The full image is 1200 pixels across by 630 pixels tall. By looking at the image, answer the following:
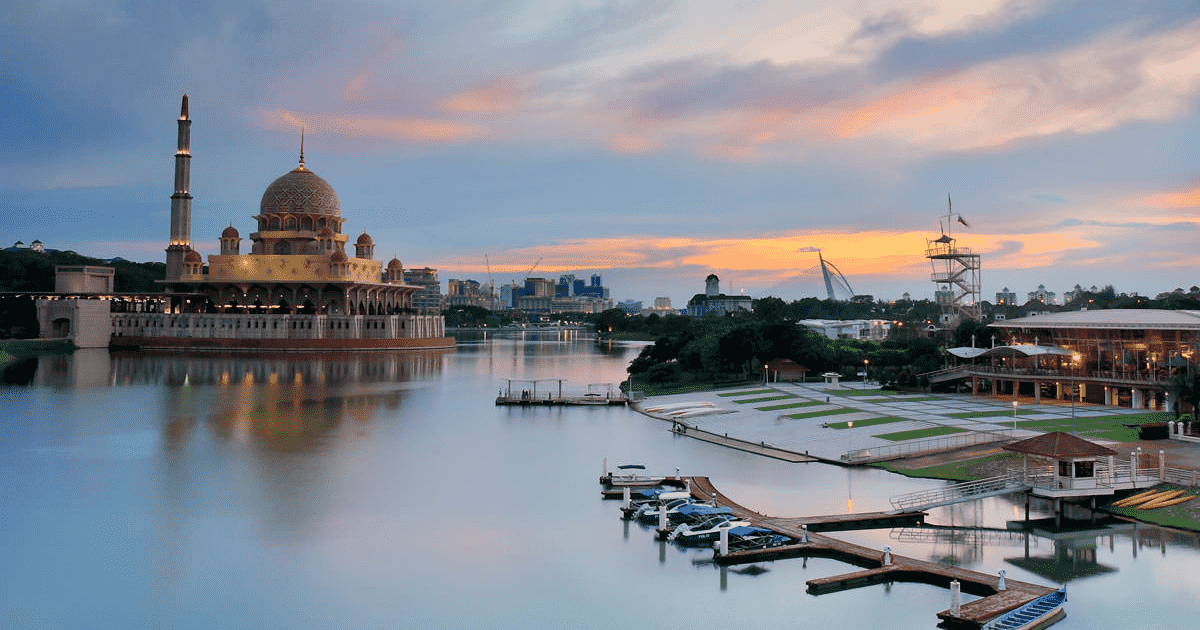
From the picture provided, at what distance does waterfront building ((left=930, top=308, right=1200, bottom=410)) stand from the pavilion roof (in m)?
20.0

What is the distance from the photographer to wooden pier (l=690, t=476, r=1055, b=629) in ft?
71.9

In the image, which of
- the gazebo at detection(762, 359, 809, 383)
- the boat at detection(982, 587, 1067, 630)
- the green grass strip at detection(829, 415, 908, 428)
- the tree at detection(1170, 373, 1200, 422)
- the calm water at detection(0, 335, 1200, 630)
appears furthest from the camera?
the gazebo at detection(762, 359, 809, 383)

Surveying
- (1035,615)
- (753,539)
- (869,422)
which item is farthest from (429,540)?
(869,422)

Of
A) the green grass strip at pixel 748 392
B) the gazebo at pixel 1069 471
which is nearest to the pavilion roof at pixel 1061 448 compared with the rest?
the gazebo at pixel 1069 471

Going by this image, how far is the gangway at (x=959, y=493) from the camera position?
31.4 metres

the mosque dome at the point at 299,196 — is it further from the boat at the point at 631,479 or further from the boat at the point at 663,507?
the boat at the point at 663,507

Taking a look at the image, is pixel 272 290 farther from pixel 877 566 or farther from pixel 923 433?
pixel 877 566

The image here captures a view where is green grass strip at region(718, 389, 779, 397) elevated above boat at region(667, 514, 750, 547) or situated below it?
above

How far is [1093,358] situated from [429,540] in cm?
4750

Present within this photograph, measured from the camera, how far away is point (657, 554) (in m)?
27.8

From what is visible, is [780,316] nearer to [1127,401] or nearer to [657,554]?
[1127,401]

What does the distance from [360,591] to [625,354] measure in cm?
12249

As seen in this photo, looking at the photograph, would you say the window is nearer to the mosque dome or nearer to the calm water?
the calm water

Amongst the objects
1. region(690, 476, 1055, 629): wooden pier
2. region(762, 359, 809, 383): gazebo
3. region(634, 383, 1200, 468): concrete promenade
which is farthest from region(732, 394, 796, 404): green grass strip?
region(690, 476, 1055, 629): wooden pier
